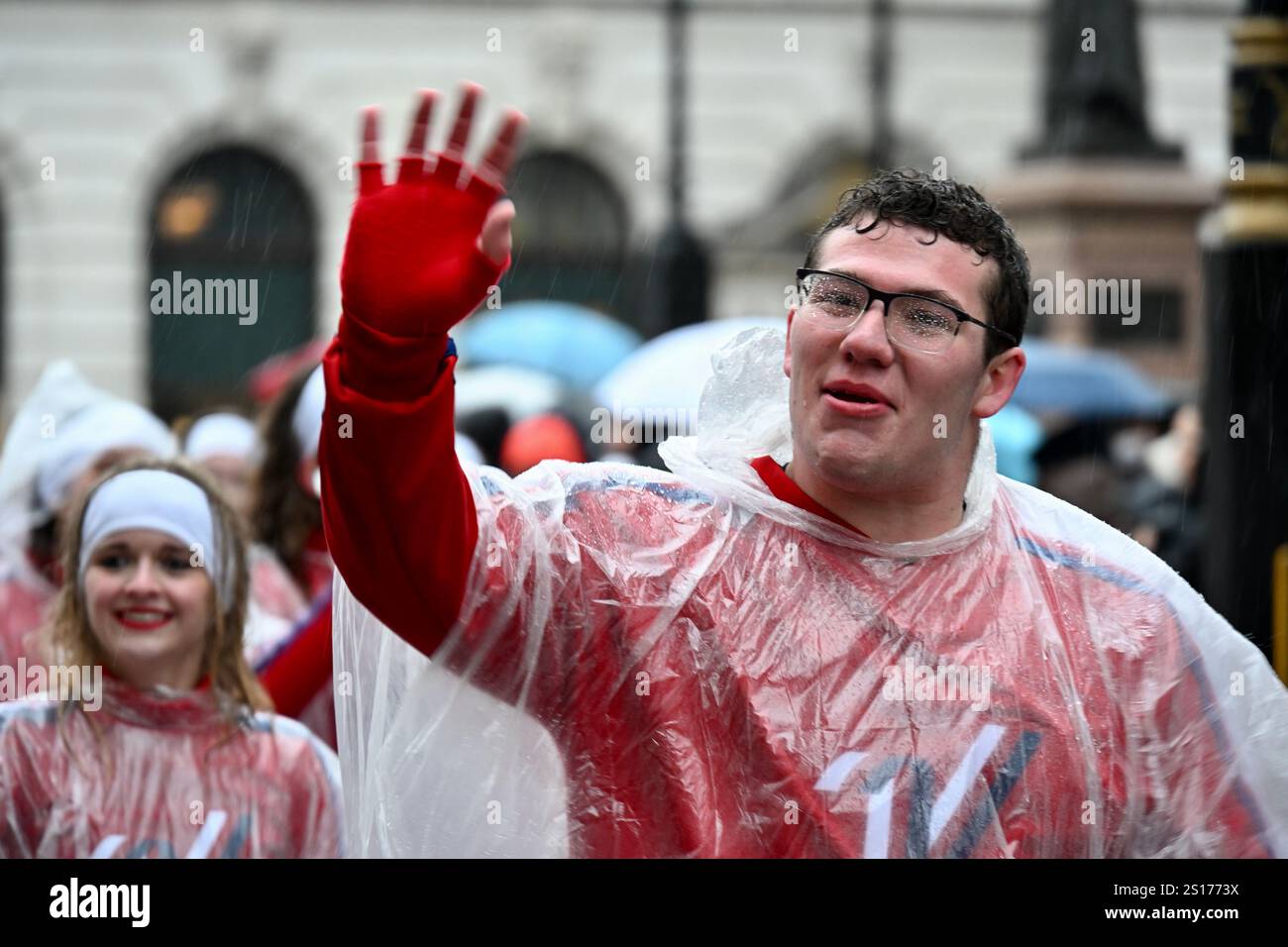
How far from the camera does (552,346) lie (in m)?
12.8

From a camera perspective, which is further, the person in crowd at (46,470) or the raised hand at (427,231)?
the person in crowd at (46,470)

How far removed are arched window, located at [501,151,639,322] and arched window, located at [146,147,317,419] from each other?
2.70 meters

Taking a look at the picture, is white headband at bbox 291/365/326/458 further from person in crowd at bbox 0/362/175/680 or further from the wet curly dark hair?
the wet curly dark hair

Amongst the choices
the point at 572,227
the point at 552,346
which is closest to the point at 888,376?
the point at 552,346

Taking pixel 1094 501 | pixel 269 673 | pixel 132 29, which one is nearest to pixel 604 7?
pixel 132 29

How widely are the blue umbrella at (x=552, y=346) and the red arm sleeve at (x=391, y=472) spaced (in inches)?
377

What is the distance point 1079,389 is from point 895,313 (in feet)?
25.0

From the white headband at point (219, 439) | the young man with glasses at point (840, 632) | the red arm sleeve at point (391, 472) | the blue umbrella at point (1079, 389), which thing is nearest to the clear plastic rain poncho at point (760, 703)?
the young man with glasses at point (840, 632)

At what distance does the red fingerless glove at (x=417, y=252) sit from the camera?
2416 mm

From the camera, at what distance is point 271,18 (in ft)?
76.2

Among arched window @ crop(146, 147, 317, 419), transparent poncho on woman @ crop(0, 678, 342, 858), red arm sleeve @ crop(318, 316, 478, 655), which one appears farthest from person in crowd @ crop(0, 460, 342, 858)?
arched window @ crop(146, 147, 317, 419)

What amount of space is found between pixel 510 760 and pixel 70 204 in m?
21.5

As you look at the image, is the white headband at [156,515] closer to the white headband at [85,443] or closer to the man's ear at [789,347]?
the white headband at [85,443]
